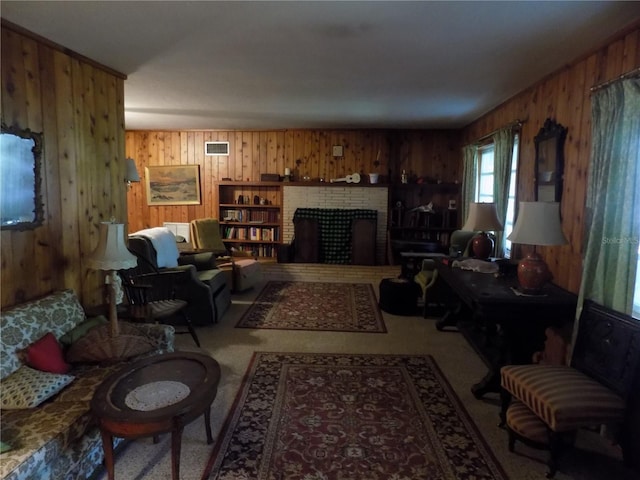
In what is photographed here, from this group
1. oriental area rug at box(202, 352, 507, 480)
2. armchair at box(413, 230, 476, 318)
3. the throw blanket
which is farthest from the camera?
armchair at box(413, 230, 476, 318)

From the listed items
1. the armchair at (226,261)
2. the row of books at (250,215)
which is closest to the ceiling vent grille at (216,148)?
the row of books at (250,215)

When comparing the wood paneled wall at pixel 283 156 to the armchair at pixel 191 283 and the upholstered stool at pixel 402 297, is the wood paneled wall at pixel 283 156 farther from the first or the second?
the armchair at pixel 191 283

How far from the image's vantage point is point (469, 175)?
19.4 ft

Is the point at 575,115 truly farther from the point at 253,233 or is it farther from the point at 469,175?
the point at 253,233

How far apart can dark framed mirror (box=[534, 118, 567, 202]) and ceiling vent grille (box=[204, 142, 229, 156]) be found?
206 inches

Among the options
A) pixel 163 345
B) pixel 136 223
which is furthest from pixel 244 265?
pixel 136 223

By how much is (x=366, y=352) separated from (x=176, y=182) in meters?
5.30

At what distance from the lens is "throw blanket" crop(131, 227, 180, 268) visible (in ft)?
14.4

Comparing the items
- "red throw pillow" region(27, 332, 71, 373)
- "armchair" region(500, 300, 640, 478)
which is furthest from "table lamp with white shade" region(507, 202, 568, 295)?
"red throw pillow" region(27, 332, 71, 373)

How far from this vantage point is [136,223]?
7598mm

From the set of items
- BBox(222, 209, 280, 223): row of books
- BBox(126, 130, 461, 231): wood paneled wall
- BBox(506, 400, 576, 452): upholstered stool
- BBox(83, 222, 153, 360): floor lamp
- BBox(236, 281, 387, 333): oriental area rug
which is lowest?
BBox(236, 281, 387, 333): oriental area rug

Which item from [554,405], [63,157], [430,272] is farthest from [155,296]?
[554,405]

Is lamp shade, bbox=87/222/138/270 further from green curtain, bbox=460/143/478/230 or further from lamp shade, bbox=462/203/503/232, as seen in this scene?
green curtain, bbox=460/143/478/230

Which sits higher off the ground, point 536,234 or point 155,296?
point 536,234
